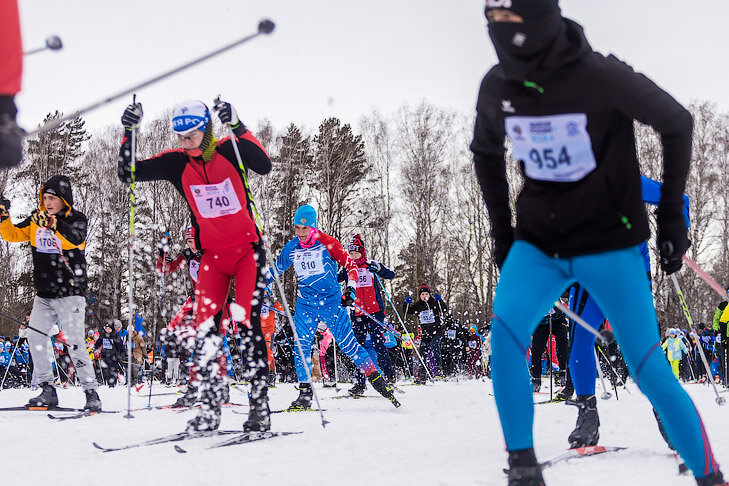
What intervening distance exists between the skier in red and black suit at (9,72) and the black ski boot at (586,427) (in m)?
3.03

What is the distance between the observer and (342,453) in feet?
12.0

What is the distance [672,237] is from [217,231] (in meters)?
3.12

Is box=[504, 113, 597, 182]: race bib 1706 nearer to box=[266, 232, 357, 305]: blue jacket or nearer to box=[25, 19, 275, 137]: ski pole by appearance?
box=[25, 19, 275, 137]: ski pole

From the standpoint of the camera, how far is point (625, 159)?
2.37 metres

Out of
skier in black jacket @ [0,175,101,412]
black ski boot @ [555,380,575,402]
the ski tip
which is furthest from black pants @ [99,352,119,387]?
the ski tip

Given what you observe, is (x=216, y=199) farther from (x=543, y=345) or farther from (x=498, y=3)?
(x=543, y=345)

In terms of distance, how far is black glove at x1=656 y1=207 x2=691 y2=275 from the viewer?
A: 7.50 ft

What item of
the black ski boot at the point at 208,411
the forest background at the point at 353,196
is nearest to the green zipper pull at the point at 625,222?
the black ski boot at the point at 208,411

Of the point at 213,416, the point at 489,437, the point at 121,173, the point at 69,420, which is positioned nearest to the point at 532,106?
the point at 489,437

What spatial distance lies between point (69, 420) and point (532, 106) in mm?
5026

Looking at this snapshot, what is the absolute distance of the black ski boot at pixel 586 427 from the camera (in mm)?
3564

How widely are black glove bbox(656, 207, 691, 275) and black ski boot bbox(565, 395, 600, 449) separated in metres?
1.54

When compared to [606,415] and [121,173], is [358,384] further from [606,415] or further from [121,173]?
[121,173]

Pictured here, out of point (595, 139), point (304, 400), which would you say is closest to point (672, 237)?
point (595, 139)
